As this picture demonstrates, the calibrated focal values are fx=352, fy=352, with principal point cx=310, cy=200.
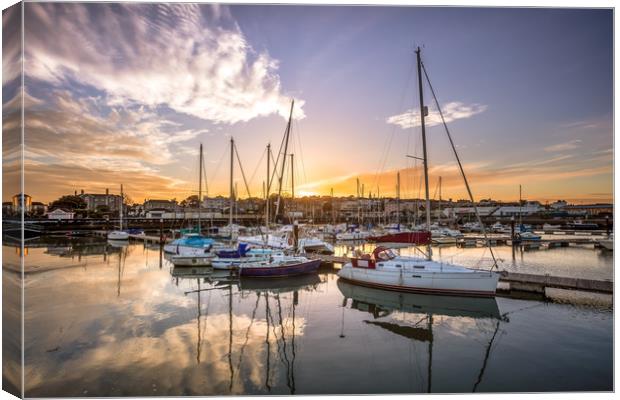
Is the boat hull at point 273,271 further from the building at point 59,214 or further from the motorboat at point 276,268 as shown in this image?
the building at point 59,214

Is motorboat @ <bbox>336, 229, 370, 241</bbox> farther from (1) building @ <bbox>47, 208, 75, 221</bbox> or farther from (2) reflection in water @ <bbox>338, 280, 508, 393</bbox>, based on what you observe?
(1) building @ <bbox>47, 208, 75, 221</bbox>

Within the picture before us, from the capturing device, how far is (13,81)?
3.99 m

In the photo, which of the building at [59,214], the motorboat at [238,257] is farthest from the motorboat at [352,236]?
the building at [59,214]

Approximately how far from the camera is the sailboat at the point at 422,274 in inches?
396

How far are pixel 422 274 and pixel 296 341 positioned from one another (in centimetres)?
549

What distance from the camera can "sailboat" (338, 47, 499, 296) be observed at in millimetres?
10047

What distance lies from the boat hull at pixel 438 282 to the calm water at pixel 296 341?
0.36m

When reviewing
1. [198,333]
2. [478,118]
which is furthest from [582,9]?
[198,333]

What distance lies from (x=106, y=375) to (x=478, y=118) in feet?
27.0

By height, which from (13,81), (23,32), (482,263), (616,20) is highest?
(616,20)

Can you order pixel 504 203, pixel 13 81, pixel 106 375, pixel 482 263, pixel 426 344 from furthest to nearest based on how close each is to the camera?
pixel 504 203
pixel 482 263
pixel 426 344
pixel 106 375
pixel 13 81

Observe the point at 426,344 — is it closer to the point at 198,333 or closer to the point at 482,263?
the point at 198,333

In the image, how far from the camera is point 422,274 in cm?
1055

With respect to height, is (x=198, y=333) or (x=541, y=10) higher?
(x=541, y=10)
